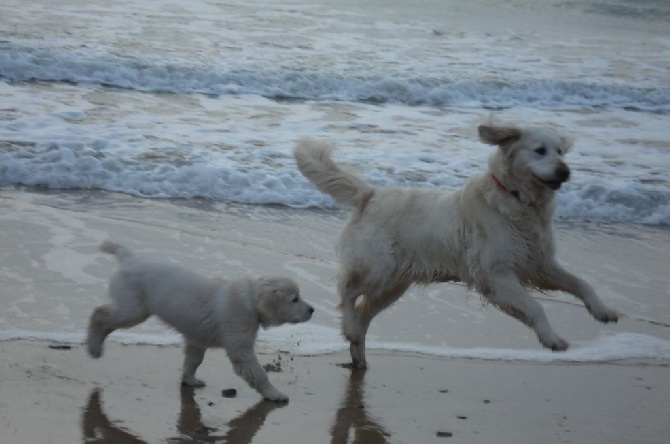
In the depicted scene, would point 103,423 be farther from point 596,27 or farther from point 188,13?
point 596,27

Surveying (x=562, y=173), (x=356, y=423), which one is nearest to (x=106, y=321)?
(x=356, y=423)

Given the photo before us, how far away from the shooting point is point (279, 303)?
5.29 m

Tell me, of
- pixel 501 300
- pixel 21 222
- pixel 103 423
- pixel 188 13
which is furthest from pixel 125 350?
pixel 188 13

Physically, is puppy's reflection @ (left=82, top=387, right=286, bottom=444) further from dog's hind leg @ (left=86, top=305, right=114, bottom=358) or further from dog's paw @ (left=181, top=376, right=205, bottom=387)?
dog's hind leg @ (left=86, top=305, right=114, bottom=358)

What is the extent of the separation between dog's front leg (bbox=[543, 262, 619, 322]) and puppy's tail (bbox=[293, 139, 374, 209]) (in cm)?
120

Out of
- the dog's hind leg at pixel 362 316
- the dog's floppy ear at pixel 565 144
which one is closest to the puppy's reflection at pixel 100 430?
the dog's hind leg at pixel 362 316

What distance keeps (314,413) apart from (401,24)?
737 inches

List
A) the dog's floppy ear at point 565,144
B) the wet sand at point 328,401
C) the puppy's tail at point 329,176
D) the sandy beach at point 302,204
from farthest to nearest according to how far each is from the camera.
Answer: the puppy's tail at point 329,176, the dog's floppy ear at point 565,144, the sandy beach at point 302,204, the wet sand at point 328,401

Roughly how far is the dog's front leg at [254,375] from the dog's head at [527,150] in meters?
1.79

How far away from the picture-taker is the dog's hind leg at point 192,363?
17.3 feet

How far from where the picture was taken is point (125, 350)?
572 centimetres

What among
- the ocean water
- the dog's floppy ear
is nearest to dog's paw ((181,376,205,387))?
the ocean water

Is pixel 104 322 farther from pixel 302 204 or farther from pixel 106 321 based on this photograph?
pixel 302 204

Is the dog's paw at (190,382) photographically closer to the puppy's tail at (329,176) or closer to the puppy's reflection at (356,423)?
the puppy's reflection at (356,423)
